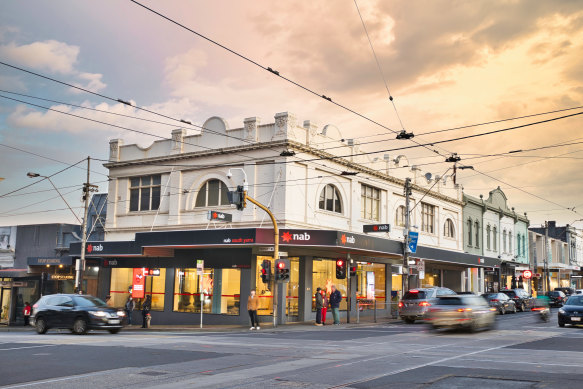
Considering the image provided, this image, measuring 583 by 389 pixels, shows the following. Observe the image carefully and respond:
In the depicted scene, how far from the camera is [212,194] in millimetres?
34688

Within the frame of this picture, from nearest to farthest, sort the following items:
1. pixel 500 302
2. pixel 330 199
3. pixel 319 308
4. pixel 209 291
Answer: pixel 319 308
pixel 209 291
pixel 330 199
pixel 500 302

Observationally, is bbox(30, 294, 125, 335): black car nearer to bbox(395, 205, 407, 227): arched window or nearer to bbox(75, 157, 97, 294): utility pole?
bbox(75, 157, 97, 294): utility pole

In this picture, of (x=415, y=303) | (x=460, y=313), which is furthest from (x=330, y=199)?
(x=460, y=313)

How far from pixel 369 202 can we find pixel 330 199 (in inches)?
190

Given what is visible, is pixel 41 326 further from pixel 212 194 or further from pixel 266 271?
pixel 212 194

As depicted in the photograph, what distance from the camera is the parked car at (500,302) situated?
3844 centimetres

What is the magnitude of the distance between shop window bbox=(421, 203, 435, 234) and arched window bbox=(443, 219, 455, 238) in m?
2.43

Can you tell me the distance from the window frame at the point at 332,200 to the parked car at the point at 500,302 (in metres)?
11.2

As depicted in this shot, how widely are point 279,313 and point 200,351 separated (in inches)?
605

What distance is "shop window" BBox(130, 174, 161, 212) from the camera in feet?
122

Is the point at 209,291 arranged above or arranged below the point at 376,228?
below

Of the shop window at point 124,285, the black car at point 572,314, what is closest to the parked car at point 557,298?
the black car at point 572,314

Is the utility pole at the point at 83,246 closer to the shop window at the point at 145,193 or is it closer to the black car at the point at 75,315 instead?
the shop window at the point at 145,193

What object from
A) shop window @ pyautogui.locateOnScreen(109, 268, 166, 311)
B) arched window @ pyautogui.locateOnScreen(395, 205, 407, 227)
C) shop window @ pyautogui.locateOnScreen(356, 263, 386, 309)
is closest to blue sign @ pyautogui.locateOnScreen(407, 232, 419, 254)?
shop window @ pyautogui.locateOnScreen(356, 263, 386, 309)
